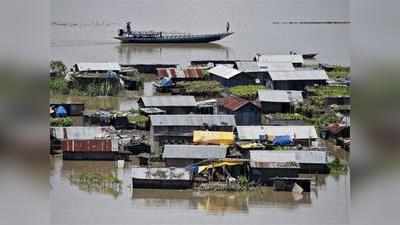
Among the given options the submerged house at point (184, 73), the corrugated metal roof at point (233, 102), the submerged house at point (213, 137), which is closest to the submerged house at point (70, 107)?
the submerged house at point (184, 73)

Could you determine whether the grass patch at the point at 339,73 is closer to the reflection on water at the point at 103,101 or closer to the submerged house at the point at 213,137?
the submerged house at the point at 213,137

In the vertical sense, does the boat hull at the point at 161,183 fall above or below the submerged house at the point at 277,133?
below

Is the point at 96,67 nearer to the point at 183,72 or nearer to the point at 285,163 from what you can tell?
the point at 183,72

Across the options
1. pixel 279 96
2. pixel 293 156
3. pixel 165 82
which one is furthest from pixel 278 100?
pixel 165 82

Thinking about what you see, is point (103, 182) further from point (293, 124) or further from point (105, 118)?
point (293, 124)
